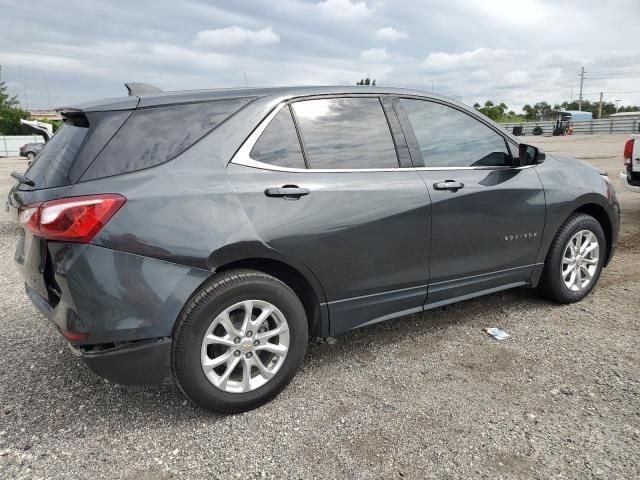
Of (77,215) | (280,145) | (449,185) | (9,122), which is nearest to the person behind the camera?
(77,215)

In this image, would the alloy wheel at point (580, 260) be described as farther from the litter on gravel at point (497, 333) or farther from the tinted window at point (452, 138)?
the tinted window at point (452, 138)

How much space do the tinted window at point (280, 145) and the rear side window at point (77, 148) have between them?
2.23 ft

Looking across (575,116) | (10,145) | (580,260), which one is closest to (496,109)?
(575,116)

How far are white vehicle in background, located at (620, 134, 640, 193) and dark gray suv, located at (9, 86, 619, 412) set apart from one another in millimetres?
4544

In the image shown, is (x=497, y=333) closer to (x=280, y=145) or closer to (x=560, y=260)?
(x=560, y=260)

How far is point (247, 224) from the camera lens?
8.07 ft

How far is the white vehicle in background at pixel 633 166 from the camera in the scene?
22.4ft

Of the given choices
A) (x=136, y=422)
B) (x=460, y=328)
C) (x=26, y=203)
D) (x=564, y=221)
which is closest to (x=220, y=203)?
(x=26, y=203)

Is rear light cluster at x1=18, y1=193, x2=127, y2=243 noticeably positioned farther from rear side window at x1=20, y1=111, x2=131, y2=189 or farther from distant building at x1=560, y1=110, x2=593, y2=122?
distant building at x1=560, y1=110, x2=593, y2=122

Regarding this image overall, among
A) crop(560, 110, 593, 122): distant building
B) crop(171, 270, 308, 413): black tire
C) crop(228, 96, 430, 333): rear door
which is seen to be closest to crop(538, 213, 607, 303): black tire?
crop(228, 96, 430, 333): rear door

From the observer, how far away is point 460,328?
3605mm

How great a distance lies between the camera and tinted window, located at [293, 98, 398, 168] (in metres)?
2.79

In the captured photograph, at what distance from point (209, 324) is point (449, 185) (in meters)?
1.73

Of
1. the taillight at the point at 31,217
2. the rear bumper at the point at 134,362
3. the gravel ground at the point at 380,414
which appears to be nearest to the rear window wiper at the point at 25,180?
the taillight at the point at 31,217
